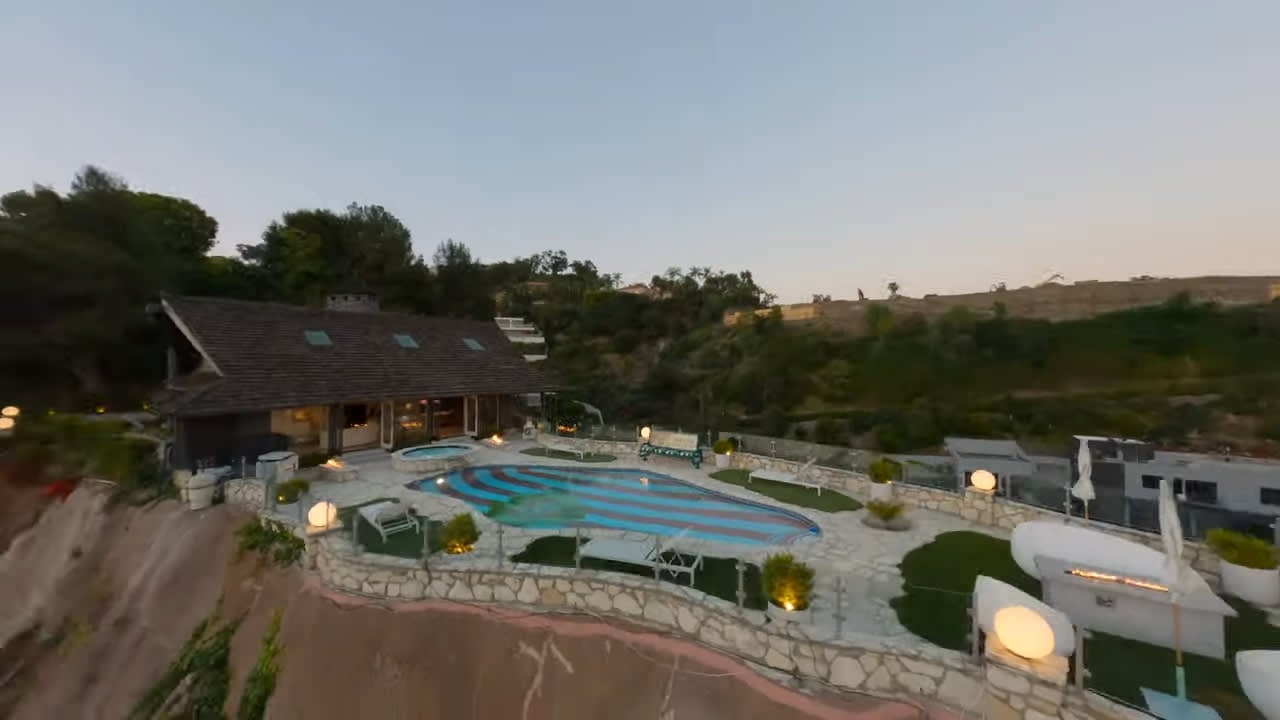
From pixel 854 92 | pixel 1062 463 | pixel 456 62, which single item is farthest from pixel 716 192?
pixel 1062 463

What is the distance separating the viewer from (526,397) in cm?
2334

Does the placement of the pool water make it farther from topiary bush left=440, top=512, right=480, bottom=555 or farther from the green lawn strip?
topiary bush left=440, top=512, right=480, bottom=555

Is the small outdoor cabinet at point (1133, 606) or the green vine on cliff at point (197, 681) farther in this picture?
the green vine on cliff at point (197, 681)

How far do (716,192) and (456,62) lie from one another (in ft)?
51.8

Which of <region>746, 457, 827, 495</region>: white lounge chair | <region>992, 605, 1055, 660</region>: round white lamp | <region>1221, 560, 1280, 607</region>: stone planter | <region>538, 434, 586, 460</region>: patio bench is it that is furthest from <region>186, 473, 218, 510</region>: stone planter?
<region>1221, 560, 1280, 607</region>: stone planter

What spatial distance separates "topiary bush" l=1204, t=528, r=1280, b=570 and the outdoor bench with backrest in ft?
31.9

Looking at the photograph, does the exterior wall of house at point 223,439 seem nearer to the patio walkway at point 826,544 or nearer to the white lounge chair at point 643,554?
the patio walkway at point 826,544

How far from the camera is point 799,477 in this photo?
1152cm

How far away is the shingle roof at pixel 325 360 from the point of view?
13.0 meters

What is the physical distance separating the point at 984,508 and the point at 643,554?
23.0ft

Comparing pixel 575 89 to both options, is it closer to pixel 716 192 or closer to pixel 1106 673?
pixel 716 192

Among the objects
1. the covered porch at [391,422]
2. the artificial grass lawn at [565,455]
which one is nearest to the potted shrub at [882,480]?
the artificial grass lawn at [565,455]

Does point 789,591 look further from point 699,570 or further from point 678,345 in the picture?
point 678,345

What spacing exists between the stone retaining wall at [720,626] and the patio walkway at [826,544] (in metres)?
0.29
